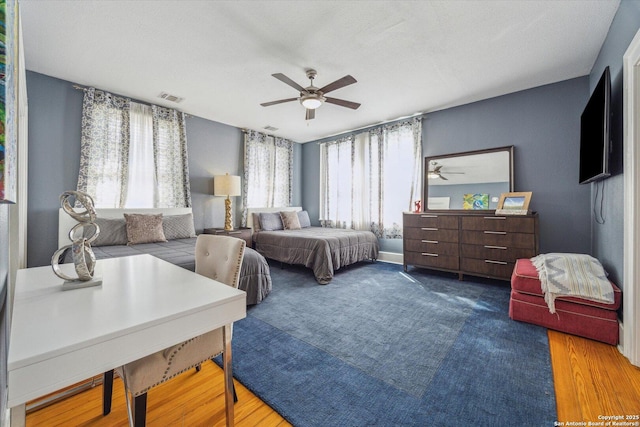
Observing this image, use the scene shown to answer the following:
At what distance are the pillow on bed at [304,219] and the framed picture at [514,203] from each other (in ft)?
11.3

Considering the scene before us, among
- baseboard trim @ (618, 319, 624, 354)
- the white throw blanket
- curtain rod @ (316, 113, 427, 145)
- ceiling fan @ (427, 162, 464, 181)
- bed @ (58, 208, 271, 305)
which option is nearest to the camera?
baseboard trim @ (618, 319, 624, 354)

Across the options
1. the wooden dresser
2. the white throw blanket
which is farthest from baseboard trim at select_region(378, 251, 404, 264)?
the white throw blanket

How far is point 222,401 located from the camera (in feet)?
4.71

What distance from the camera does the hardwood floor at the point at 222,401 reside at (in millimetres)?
1304

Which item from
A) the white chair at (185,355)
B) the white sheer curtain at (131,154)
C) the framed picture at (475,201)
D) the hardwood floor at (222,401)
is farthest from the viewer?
the framed picture at (475,201)

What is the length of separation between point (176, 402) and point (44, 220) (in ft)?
10.3

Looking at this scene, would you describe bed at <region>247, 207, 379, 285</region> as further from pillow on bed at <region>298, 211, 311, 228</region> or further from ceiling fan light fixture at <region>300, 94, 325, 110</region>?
ceiling fan light fixture at <region>300, 94, 325, 110</region>

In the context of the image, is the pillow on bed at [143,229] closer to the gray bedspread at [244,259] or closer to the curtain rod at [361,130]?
the gray bedspread at [244,259]

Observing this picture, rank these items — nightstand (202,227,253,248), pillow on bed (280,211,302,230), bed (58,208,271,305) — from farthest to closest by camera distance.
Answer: pillow on bed (280,211,302,230)
nightstand (202,227,253,248)
bed (58,208,271,305)

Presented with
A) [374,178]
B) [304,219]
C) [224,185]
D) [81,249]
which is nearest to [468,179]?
[374,178]

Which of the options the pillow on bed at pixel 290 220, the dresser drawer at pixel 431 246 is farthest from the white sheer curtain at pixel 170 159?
the dresser drawer at pixel 431 246

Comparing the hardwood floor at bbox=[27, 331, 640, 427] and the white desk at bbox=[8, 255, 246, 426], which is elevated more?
the white desk at bbox=[8, 255, 246, 426]

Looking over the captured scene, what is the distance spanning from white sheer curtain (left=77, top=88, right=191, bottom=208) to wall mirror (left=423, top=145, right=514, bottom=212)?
396 centimetres

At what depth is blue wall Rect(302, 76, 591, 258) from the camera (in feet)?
10.2
